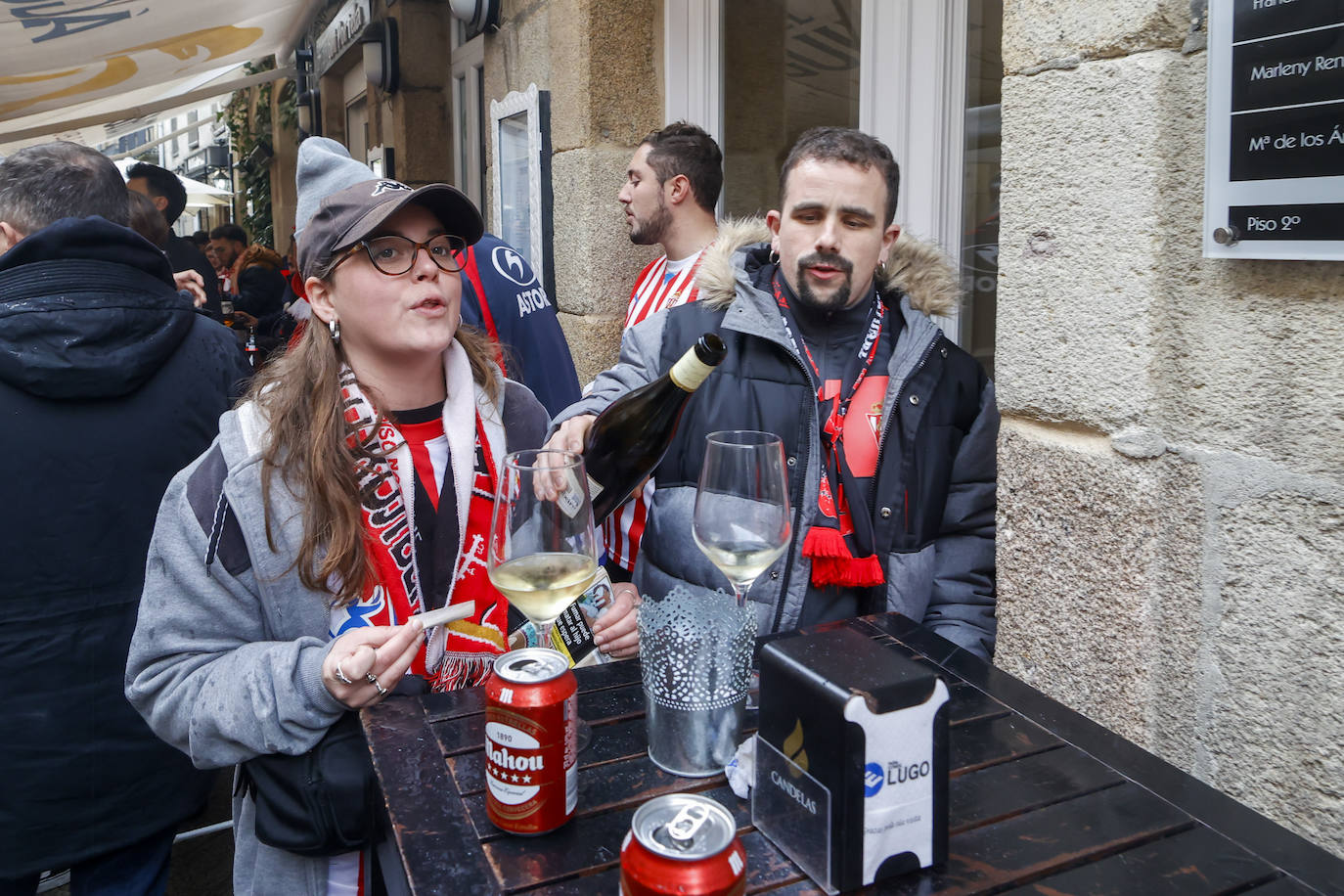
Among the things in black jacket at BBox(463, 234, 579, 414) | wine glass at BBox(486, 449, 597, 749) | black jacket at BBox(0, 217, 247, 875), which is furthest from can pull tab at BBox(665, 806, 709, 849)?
black jacket at BBox(463, 234, 579, 414)

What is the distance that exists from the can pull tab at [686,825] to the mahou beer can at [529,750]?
0.22 m

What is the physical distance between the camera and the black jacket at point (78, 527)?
6.79ft

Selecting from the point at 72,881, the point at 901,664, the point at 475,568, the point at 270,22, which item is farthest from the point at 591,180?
the point at 270,22

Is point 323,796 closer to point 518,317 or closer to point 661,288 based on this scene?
point 518,317

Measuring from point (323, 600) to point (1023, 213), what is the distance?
4.75 ft

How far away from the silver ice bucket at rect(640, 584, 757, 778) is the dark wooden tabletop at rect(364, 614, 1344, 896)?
4 cm

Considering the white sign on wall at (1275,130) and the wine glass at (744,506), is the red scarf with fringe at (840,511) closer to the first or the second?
the wine glass at (744,506)

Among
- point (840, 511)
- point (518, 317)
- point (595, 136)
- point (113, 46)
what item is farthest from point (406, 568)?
point (113, 46)

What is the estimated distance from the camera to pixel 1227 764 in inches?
63.9

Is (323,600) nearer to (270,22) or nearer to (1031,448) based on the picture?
(1031,448)

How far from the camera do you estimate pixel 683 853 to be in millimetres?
826

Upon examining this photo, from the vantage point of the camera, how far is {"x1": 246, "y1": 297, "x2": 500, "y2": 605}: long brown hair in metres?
1.56

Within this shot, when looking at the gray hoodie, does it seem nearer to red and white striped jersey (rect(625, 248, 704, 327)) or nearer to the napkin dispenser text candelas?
the napkin dispenser text candelas

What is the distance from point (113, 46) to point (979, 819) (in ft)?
25.1
